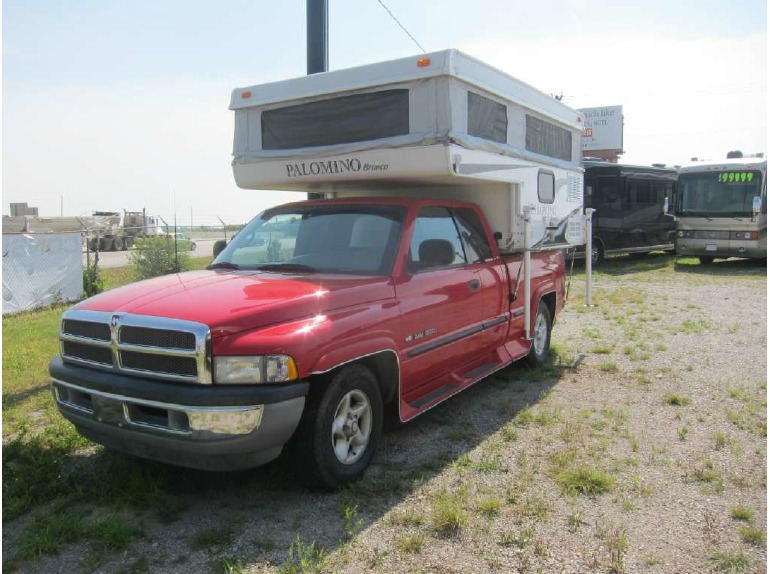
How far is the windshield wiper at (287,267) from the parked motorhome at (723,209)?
16.2 metres

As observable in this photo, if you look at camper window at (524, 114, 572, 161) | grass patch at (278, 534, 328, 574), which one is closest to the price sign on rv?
camper window at (524, 114, 572, 161)

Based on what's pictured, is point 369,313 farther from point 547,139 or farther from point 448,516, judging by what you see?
point 547,139

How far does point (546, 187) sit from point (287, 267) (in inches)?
145

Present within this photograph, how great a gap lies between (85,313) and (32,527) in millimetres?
1245

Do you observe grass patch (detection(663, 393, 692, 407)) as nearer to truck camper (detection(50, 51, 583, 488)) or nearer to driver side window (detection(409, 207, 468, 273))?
truck camper (detection(50, 51, 583, 488))

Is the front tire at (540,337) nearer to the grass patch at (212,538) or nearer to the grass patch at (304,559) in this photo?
the grass patch at (304,559)

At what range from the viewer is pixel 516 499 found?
153 inches

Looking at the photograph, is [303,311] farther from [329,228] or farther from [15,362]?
[15,362]

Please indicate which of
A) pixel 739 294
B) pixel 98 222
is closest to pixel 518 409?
pixel 739 294

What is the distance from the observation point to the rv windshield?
17.6 metres

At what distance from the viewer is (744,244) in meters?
17.4

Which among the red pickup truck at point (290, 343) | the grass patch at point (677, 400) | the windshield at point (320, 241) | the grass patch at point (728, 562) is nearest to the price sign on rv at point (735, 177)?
the grass patch at point (677, 400)

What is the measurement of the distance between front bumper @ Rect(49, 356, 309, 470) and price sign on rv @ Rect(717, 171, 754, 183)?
702 inches

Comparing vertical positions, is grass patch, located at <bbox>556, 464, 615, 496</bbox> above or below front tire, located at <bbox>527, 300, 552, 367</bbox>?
below
